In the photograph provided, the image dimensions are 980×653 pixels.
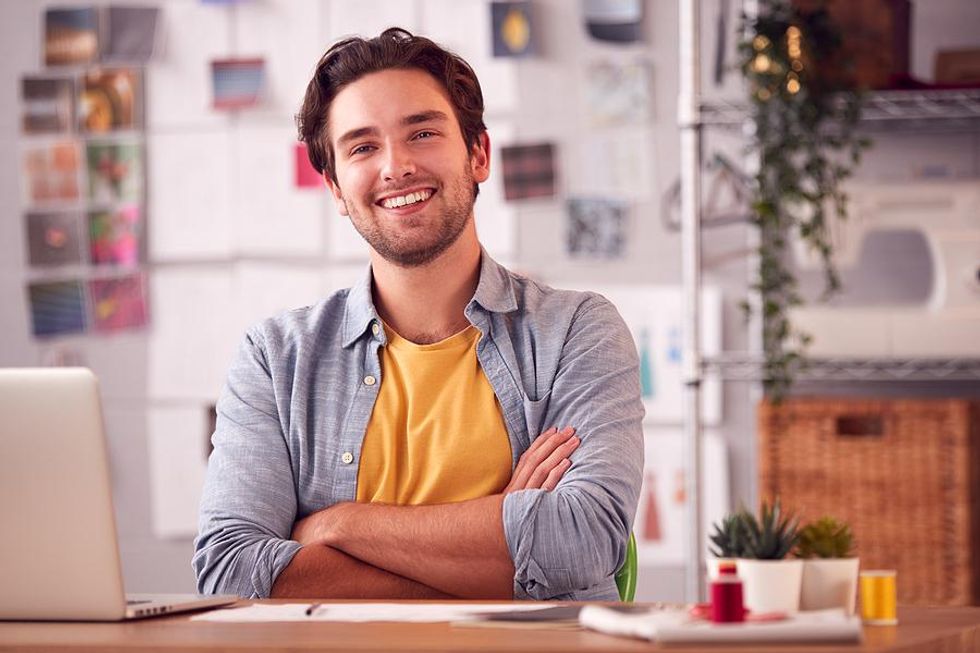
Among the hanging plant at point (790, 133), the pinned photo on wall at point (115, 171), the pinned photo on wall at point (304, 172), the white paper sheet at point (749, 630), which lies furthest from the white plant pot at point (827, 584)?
the pinned photo on wall at point (115, 171)

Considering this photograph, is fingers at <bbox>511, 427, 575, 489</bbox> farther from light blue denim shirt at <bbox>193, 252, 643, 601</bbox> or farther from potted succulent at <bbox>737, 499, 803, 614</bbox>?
potted succulent at <bbox>737, 499, 803, 614</bbox>

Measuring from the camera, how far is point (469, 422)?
6.61ft

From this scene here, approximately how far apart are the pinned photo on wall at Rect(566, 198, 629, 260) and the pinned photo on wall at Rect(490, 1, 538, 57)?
15.4 inches

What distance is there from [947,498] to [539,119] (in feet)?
4.24

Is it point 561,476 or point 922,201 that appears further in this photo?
point 922,201

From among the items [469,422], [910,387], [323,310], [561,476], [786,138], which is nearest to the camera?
[561,476]

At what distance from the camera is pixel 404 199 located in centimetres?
213

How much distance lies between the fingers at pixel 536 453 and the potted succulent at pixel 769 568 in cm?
58

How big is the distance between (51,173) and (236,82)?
55 centimetres

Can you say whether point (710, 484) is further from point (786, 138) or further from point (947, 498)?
point (786, 138)

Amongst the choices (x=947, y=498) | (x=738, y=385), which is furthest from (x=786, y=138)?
(x=947, y=498)

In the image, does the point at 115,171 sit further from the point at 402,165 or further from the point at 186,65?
the point at 402,165

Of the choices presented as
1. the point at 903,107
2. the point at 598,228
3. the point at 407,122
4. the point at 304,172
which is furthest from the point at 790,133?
the point at 304,172

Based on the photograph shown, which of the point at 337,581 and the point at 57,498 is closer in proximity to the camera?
the point at 57,498
